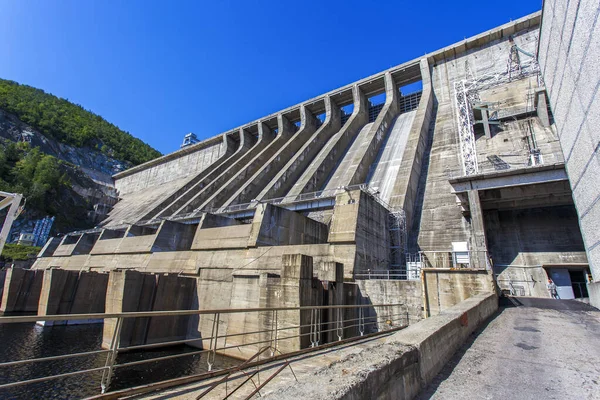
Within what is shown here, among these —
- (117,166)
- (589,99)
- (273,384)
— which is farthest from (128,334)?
(117,166)

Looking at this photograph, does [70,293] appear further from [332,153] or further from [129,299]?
[332,153]

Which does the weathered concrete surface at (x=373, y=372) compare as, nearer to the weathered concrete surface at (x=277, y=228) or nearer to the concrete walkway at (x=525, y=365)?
the concrete walkway at (x=525, y=365)

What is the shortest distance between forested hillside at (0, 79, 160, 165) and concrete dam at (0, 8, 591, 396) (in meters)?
38.5

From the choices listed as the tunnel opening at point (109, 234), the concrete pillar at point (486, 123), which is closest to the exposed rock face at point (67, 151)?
the tunnel opening at point (109, 234)

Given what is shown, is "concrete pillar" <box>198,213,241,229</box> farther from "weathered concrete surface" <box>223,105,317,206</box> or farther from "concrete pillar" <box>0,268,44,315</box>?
"concrete pillar" <box>0,268,44,315</box>

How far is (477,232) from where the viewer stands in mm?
14305

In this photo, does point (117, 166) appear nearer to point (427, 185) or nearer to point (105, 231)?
point (105, 231)

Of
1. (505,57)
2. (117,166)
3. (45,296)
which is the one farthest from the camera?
(117,166)

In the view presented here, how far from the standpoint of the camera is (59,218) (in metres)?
39.5

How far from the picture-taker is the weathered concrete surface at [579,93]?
7.11 m

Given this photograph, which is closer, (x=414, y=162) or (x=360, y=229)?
(x=360, y=229)

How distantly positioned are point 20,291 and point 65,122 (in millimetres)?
57608

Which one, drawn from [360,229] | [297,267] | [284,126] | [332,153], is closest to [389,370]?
[297,267]

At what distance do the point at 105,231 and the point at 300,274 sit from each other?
2438 cm
